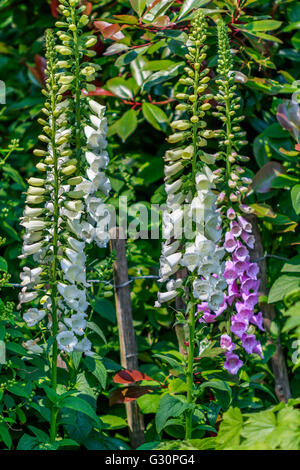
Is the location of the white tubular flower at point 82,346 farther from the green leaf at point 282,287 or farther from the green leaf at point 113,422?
the green leaf at point 282,287

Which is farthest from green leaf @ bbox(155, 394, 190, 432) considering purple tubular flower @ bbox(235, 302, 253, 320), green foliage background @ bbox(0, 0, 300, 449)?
purple tubular flower @ bbox(235, 302, 253, 320)

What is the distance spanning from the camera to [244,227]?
2.89 m

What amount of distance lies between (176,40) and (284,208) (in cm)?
111

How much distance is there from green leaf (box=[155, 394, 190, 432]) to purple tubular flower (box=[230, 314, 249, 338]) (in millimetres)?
452

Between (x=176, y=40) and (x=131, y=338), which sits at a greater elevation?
(x=176, y=40)

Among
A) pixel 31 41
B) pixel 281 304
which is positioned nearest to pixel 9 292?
pixel 281 304

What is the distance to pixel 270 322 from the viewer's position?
344cm

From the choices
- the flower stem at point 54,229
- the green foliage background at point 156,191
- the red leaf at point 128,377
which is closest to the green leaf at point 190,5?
the green foliage background at point 156,191

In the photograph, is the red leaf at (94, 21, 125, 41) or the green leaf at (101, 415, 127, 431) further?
the red leaf at (94, 21, 125, 41)

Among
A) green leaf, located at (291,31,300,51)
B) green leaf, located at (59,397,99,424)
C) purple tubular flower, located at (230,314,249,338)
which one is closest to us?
green leaf, located at (59,397,99,424)

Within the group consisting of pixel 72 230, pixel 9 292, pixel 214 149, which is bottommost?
pixel 9 292

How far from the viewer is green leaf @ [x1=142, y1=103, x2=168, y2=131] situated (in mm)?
3354

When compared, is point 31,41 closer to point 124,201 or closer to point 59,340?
point 124,201

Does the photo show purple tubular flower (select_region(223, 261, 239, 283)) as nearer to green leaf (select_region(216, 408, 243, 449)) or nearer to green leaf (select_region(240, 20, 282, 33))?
green leaf (select_region(216, 408, 243, 449))
